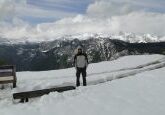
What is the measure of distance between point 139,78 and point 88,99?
6954mm

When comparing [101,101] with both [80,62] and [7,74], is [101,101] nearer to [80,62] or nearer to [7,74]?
[80,62]

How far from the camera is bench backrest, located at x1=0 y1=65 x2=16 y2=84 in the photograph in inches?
967

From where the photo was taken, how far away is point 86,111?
16.2 m

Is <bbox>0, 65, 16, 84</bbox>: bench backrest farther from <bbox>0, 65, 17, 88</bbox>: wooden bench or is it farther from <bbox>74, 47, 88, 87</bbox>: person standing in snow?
<bbox>74, 47, 88, 87</bbox>: person standing in snow

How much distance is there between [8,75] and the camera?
25.2 meters

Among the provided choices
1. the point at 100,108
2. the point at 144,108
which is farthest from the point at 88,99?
the point at 144,108

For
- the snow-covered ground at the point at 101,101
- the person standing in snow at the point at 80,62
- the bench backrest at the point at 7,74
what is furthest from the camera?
the bench backrest at the point at 7,74

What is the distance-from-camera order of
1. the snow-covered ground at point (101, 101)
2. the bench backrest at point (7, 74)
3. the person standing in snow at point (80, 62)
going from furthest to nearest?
the bench backrest at point (7, 74), the person standing in snow at point (80, 62), the snow-covered ground at point (101, 101)

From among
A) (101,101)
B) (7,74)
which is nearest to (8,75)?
(7,74)

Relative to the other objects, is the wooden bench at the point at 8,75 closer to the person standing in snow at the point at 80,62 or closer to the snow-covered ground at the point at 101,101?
the snow-covered ground at the point at 101,101

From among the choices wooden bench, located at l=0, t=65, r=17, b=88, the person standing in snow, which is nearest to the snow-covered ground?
wooden bench, located at l=0, t=65, r=17, b=88

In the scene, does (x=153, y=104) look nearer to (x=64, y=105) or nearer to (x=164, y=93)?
(x=164, y=93)

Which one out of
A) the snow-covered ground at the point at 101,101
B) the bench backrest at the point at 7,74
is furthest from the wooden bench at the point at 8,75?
the snow-covered ground at the point at 101,101

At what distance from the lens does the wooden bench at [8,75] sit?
80.5 feet
